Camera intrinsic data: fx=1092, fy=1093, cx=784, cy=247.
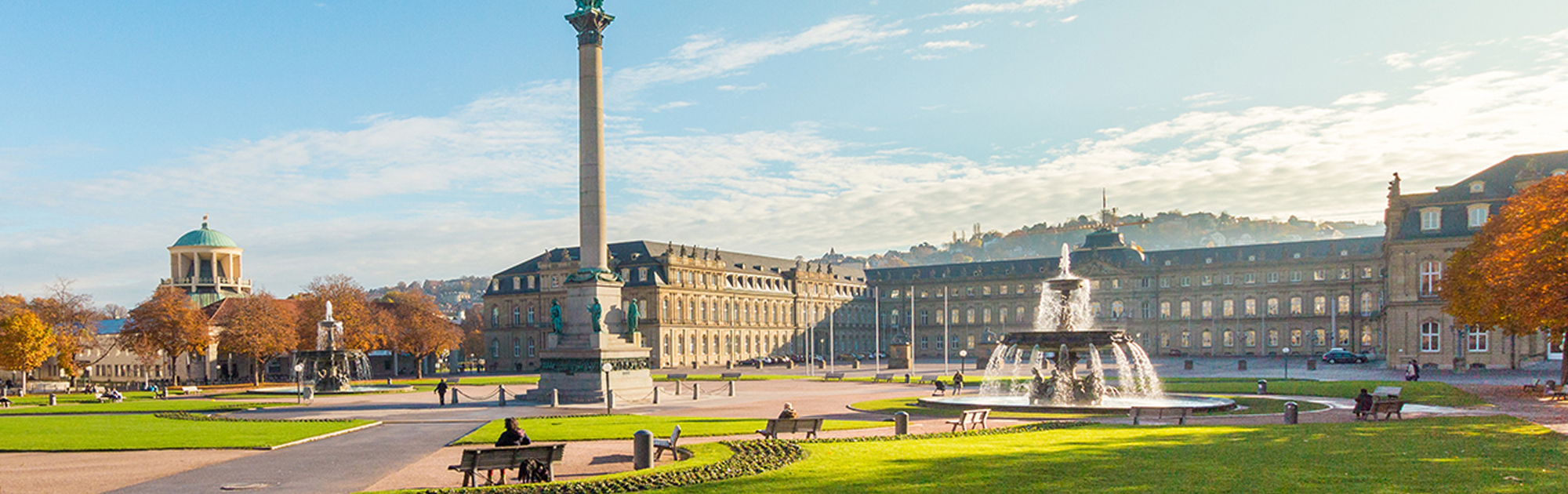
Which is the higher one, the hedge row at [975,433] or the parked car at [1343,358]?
the hedge row at [975,433]

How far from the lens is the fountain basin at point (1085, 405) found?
34.7 m

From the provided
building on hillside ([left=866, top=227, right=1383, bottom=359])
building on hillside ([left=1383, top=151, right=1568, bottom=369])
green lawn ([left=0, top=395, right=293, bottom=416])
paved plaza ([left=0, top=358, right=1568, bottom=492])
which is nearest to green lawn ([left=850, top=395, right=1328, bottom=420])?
paved plaza ([left=0, top=358, right=1568, bottom=492])

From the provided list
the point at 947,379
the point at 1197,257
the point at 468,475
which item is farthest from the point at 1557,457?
the point at 1197,257

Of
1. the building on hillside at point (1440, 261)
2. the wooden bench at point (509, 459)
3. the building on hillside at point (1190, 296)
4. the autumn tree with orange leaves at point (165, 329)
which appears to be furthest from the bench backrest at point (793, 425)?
the building on hillside at point (1190, 296)

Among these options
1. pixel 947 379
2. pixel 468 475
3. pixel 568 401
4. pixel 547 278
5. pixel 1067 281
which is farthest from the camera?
pixel 547 278

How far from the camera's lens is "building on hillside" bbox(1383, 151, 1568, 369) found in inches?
2916


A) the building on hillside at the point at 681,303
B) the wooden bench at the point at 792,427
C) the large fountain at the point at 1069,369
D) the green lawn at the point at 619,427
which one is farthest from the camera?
the building on hillside at the point at 681,303

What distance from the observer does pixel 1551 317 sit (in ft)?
131

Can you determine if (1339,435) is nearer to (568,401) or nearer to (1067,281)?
(1067,281)

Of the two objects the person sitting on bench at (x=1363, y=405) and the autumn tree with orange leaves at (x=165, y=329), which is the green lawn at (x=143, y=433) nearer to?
the person sitting on bench at (x=1363, y=405)

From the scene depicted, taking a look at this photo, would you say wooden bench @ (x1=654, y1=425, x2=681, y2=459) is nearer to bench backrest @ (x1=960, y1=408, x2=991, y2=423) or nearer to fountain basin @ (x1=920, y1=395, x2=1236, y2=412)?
bench backrest @ (x1=960, y1=408, x2=991, y2=423)

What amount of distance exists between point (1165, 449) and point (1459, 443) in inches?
249

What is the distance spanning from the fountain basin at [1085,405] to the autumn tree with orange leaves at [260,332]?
54470mm

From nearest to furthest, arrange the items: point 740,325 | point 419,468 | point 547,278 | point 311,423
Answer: point 419,468
point 311,423
point 547,278
point 740,325
